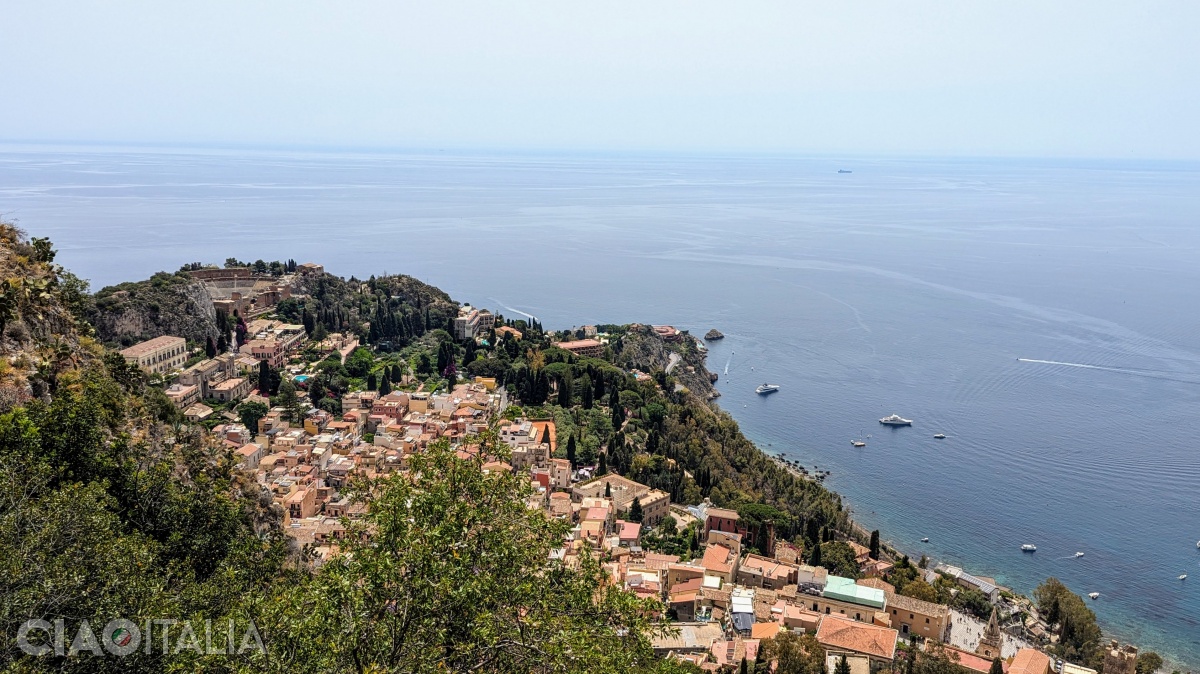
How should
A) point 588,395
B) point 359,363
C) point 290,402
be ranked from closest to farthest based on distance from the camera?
1. point 290,402
2. point 588,395
3. point 359,363

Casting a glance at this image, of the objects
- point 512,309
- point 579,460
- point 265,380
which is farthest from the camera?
point 512,309

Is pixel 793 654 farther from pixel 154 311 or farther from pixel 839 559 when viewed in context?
pixel 154 311

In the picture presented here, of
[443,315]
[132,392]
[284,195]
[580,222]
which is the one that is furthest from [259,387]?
[284,195]

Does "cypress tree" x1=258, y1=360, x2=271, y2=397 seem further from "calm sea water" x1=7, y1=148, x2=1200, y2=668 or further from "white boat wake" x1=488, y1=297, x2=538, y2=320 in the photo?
"white boat wake" x1=488, y1=297, x2=538, y2=320

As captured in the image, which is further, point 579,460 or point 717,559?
point 579,460


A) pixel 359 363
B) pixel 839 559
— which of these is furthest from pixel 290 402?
pixel 839 559

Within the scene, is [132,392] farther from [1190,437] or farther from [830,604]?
[1190,437]

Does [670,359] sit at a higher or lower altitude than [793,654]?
lower

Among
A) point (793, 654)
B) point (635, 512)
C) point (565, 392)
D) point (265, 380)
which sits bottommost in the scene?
point (635, 512)
